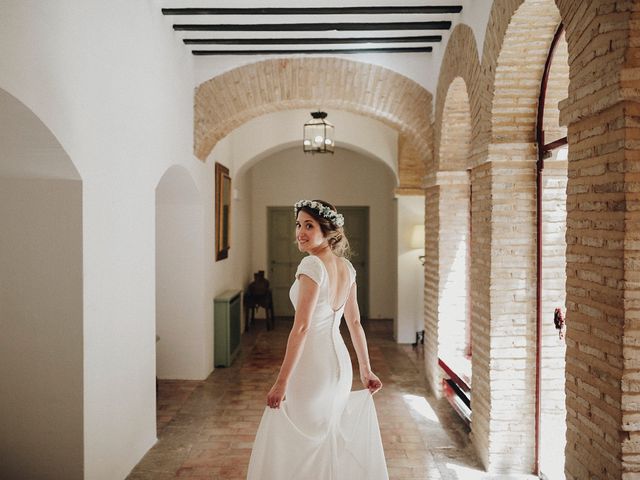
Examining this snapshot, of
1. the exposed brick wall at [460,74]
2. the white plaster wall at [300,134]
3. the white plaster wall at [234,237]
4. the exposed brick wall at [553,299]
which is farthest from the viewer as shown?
the white plaster wall at [300,134]

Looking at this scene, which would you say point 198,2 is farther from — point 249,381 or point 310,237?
point 249,381

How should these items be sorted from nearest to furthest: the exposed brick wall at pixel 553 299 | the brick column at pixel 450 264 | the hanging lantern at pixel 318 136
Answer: the exposed brick wall at pixel 553 299 → the brick column at pixel 450 264 → the hanging lantern at pixel 318 136

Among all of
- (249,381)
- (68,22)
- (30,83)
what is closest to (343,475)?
(30,83)

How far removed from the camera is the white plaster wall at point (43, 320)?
341 cm

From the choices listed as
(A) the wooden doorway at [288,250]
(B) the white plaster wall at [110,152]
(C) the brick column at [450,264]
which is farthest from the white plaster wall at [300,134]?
(B) the white plaster wall at [110,152]

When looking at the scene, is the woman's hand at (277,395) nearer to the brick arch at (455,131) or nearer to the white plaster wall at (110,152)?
the white plaster wall at (110,152)

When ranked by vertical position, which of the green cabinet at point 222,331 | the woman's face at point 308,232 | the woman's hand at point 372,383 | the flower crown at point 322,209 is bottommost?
the green cabinet at point 222,331

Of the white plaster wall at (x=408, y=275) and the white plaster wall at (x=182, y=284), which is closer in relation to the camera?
the white plaster wall at (x=182, y=284)

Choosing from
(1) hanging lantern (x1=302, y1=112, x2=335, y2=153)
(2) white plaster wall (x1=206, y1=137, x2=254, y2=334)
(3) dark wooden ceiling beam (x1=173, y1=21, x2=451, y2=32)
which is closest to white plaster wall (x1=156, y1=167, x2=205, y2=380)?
(2) white plaster wall (x1=206, y1=137, x2=254, y2=334)

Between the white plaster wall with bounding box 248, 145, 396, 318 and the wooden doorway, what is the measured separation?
22 centimetres

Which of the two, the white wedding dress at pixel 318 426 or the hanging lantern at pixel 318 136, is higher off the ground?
the hanging lantern at pixel 318 136

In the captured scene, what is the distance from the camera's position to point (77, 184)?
3422 millimetres

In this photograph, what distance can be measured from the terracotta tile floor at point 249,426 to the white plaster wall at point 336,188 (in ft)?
12.3

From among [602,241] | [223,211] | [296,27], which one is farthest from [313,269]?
[223,211]
